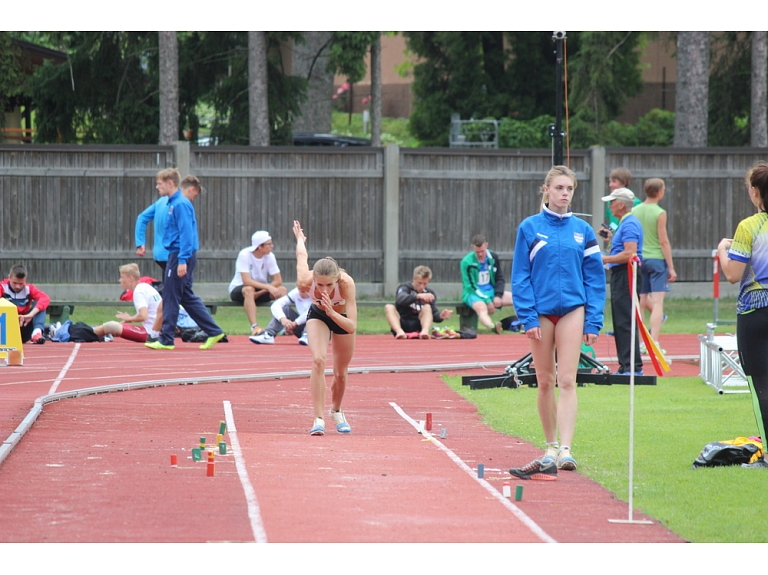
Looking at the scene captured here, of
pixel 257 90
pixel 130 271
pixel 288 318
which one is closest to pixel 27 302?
pixel 130 271

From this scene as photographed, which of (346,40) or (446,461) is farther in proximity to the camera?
(346,40)

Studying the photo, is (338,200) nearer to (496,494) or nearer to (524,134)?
(524,134)

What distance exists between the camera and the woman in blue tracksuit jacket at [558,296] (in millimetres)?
7711

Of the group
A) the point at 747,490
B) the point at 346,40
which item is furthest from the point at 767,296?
the point at 346,40

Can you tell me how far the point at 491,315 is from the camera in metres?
19.9

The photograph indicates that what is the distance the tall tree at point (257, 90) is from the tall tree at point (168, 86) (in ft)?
5.49

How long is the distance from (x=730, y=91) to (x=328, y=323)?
20717 millimetres

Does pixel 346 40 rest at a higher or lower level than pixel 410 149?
higher

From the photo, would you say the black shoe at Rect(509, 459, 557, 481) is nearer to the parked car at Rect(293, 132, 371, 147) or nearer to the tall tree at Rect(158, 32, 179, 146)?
the tall tree at Rect(158, 32, 179, 146)

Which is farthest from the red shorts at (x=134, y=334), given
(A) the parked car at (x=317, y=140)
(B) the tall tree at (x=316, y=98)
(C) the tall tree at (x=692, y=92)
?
(B) the tall tree at (x=316, y=98)

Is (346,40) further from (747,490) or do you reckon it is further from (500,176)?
(747,490)

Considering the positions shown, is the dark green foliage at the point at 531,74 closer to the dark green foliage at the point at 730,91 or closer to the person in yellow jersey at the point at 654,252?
the dark green foliage at the point at 730,91

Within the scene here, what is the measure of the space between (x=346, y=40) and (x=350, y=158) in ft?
19.6

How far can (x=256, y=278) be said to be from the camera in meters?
17.7
